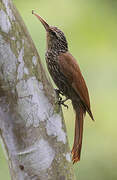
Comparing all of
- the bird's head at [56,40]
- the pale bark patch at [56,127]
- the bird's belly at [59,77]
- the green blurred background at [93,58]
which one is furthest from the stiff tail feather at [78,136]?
the green blurred background at [93,58]

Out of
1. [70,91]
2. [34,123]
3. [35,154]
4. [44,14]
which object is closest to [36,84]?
[34,123]

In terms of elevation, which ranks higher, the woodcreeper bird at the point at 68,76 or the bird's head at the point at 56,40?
the bird's head at the point at 56,40

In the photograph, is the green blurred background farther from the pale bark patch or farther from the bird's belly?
the pale bark patch

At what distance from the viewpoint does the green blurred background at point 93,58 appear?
4.42 m

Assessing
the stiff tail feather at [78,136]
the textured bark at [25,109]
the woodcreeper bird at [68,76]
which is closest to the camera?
the textured bark at [25,109]

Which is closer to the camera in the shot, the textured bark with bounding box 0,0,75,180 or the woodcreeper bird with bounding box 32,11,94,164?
the textured bark with bounding box 0,0,75,180

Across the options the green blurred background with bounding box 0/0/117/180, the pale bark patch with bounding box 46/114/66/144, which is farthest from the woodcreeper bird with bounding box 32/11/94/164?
the green blurred background with bounding box 0/0/117/180

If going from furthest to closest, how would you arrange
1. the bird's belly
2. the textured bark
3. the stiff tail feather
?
the bird's belly < the stiff tail feather < the textured bark

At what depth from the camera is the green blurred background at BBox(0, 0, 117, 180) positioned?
14.5 ft

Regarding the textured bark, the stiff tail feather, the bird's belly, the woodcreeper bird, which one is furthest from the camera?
the bird's belly

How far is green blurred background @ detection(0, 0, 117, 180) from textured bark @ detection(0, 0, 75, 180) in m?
1.99

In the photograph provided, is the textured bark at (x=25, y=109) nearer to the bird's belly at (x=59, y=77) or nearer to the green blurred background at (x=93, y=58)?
the bird's belly at (x=59, y=77)

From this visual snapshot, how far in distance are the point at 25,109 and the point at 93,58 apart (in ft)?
9.14

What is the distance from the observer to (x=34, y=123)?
214 centimetres
